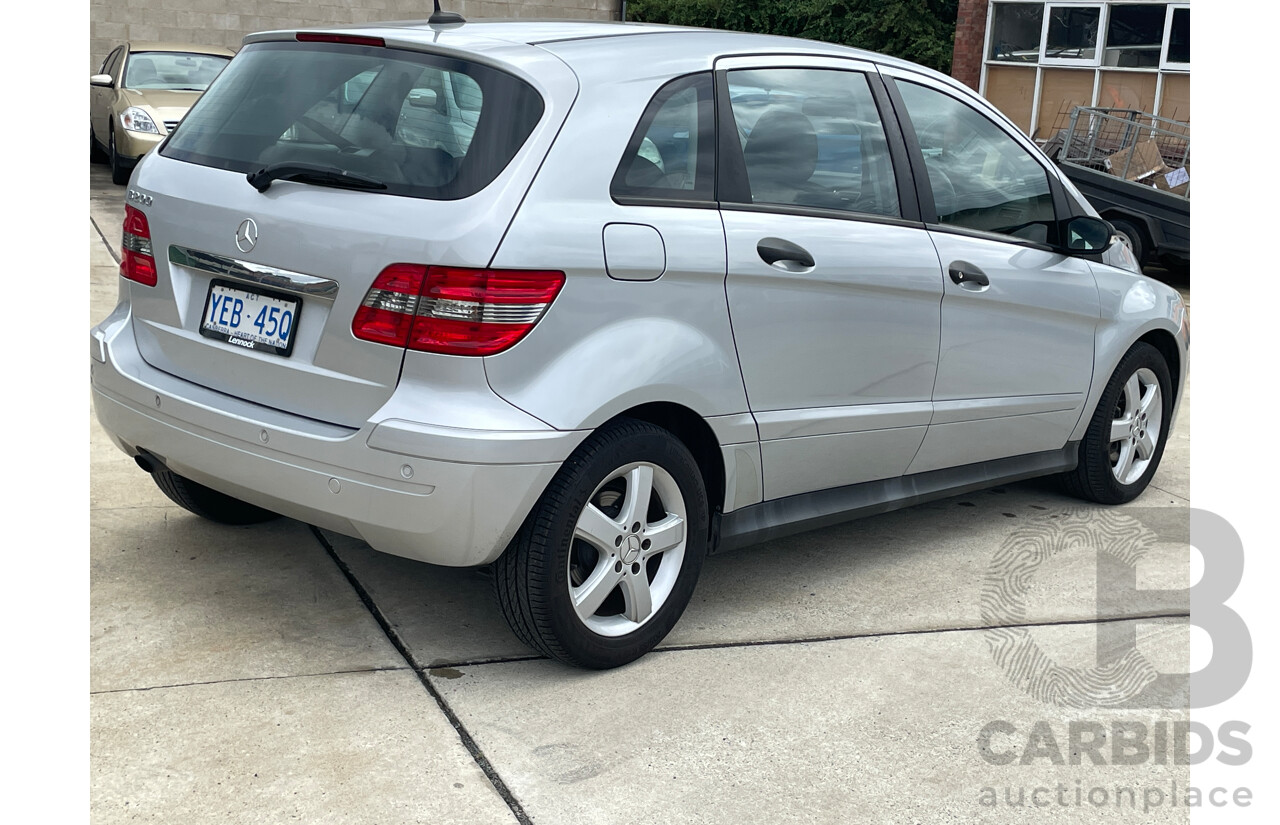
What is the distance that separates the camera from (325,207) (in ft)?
10.3

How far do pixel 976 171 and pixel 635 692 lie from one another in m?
2.25

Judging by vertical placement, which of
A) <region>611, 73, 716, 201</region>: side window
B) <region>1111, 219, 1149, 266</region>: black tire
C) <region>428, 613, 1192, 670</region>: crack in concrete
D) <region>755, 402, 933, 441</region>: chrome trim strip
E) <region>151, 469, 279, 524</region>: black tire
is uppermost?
<region>611, 73, 716, 201</region>: side window

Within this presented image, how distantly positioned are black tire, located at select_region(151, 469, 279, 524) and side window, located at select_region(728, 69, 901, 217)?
1.99 m

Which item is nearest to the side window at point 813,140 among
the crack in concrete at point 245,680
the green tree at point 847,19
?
the crack in concrete at point 245,680

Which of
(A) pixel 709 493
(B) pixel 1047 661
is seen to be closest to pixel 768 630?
(A) pixel 709 493

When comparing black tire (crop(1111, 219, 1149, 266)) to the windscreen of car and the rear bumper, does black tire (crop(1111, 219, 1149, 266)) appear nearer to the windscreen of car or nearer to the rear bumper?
the windscreen of car

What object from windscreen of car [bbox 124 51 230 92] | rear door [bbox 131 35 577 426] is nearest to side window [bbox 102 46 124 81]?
windscreen of car [bbox 124 51 230 92]

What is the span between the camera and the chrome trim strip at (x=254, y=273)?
10.2 feet

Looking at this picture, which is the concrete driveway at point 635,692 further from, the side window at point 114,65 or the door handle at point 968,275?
the side window at point 114,65

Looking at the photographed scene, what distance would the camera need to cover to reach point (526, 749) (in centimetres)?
301

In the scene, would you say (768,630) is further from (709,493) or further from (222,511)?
(222,511)

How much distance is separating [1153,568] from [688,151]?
94.6 inches

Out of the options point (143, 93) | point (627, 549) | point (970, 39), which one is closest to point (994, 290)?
point (627, 549)

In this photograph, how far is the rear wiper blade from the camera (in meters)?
3.14
